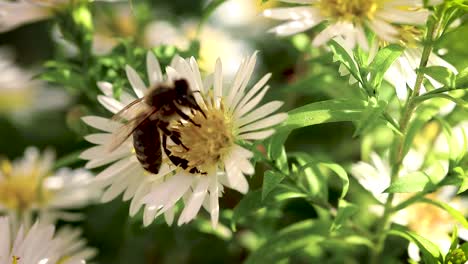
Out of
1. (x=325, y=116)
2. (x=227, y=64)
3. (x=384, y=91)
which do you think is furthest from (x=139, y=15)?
(x=325, y=116)

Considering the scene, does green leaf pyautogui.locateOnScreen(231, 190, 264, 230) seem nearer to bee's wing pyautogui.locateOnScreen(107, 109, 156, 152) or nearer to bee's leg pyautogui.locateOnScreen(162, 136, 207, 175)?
bee's leg pyautogui.locateOnScreen(162, 136, 207, 175)

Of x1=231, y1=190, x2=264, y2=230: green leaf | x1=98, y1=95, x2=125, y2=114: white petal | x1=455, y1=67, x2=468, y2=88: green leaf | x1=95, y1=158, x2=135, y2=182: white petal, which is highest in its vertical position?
x1=98, y1=95, x2=125, y2=114: white petal

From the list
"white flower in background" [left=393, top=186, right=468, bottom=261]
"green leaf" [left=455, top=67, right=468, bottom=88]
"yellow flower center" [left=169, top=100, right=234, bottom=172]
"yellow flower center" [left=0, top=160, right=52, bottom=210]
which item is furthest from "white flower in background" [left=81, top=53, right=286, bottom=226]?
"yellow flower center" [left=0, top=160, right=52, bottom=210]

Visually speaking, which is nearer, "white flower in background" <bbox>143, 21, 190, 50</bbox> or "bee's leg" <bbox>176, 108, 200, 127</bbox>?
"bee's leg" <bbox>176, 108, 200, 127</bbox>

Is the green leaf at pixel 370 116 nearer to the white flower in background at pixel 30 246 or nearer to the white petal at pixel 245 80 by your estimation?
the white petal at pixel 245 80

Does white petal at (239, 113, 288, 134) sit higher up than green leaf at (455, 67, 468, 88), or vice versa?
white petal at (239, 113, 288, 134)

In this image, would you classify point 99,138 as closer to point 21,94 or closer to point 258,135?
point 258,135

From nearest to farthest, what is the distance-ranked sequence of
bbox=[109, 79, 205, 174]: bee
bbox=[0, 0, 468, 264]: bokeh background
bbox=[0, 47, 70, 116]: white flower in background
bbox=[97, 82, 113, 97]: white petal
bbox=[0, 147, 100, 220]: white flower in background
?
bbox=[109, 79, 205, 174]: bee
bbox=[97, 82, 113, 97]: white petal
bbox=[0, 0, 468, 264]: bokeh background
bbox=[0, 147, 100, 220]: white flower in background
bbox=[0, 47, 70, 116]: white flower in background
